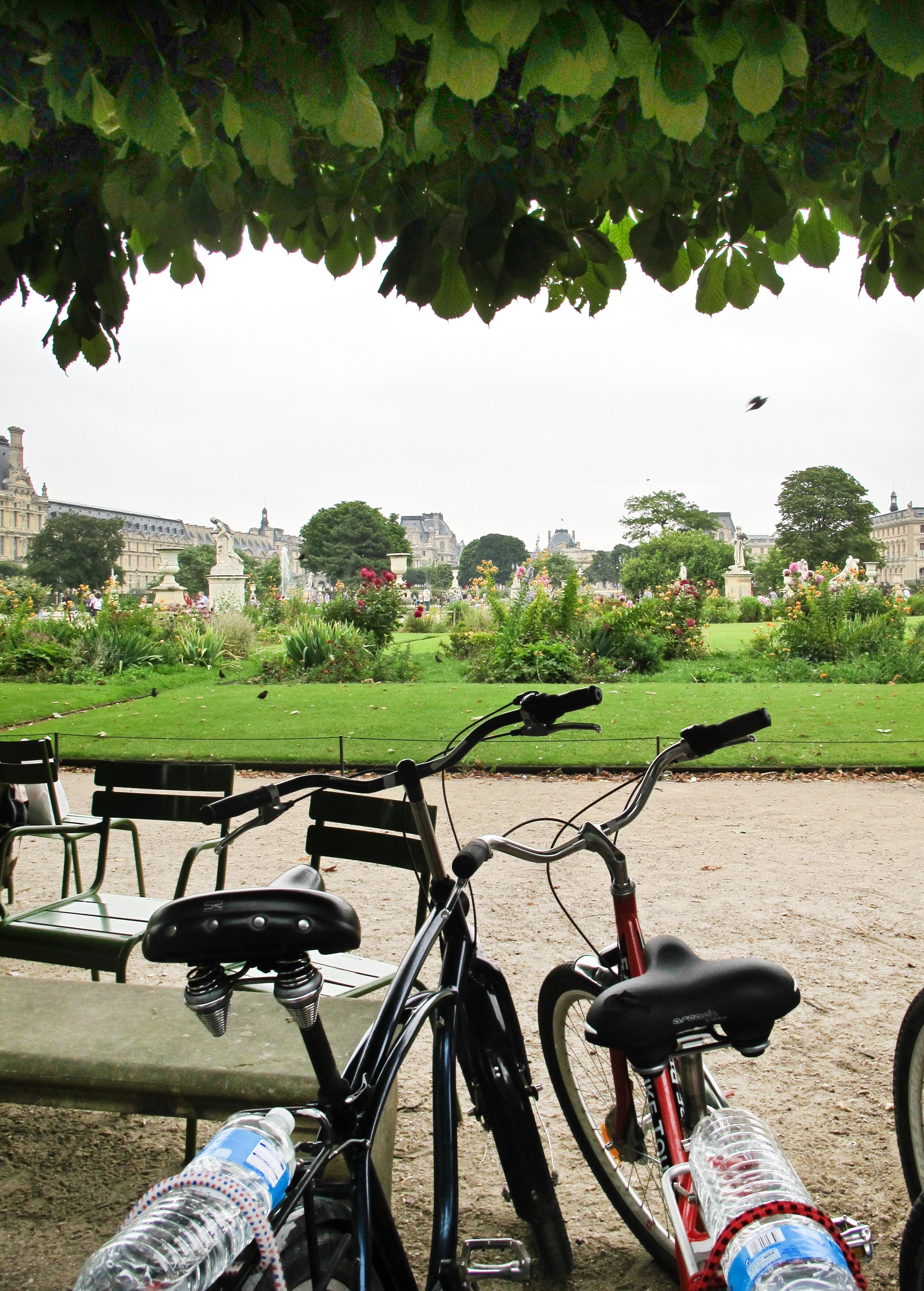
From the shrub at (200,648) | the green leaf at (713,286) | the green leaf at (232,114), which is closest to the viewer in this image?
the green leaf at (232,114)

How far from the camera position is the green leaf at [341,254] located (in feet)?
10.8

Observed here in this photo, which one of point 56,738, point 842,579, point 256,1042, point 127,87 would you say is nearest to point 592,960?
point 256,1042

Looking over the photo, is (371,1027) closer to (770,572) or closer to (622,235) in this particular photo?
(622,235)

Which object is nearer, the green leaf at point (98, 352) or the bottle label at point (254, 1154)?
the bottle label at point (254, 1154)

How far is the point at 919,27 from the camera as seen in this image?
164 centimetres

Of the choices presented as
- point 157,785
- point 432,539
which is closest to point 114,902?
point 157,785

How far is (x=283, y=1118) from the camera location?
113cm

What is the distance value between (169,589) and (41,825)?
60.0 feet

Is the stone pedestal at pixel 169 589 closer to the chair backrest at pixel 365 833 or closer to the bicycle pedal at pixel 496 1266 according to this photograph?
the chair backrest at pixel 365 833

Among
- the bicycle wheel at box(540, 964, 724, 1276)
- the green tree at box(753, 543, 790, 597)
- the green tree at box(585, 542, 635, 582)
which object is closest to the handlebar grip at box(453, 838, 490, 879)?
the bicycle wheel at box(540, 964, 724, 1276)

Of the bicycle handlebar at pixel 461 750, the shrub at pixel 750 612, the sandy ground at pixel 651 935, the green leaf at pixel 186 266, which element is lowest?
the sandy ground at pixel 651 935

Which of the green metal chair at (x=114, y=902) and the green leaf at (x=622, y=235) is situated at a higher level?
the green leaf at (x=622, y=235)

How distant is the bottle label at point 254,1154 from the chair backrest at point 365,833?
6.30 feet

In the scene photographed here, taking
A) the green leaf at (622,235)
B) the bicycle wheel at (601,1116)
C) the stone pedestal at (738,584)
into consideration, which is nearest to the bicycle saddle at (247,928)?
the bicycle wheel at (601,1116)
